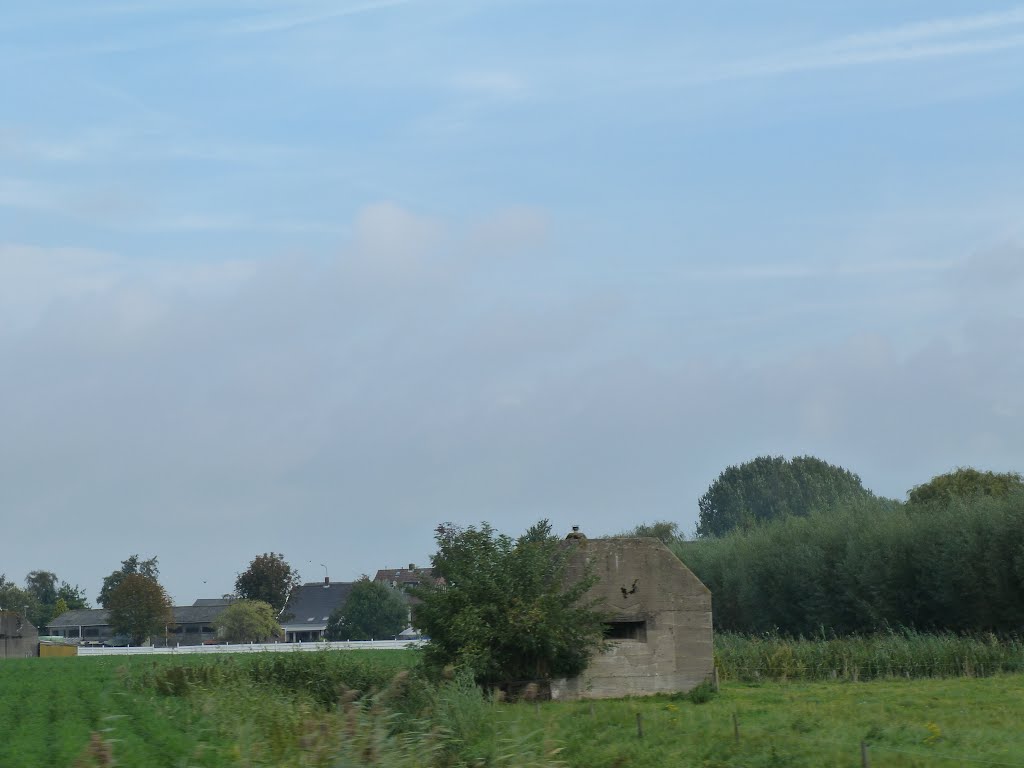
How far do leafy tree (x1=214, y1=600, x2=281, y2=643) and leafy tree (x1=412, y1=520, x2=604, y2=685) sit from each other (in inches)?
2913

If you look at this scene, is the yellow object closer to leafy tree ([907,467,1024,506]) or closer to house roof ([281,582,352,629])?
house roof ([281,582,352,629])

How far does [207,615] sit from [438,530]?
11161 centimetres

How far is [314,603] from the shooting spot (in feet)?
431

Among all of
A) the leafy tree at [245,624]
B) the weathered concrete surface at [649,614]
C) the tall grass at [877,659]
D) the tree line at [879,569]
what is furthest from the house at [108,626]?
the weathered concrete surface at [649,614]

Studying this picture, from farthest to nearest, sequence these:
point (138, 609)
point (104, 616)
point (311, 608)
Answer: point (104, 616) → point (311, 608) → point (138, 609)

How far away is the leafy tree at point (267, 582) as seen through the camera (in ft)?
401

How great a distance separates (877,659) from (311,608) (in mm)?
96489

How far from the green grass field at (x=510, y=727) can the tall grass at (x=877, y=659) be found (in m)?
3.21

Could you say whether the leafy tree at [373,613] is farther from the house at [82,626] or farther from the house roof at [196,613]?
the house at [82,626]

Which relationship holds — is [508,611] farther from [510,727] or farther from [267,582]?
[267,582]

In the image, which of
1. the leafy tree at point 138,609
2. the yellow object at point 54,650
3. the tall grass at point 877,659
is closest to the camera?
the tall grass at point 877,659

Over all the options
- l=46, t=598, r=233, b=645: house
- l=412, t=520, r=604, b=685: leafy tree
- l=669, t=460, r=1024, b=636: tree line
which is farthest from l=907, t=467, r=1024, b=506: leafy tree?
l=46, t=598, r=233, b=645: house

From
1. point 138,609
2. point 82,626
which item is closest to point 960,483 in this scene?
point 138,609

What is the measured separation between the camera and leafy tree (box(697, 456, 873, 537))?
149875 millimetres
